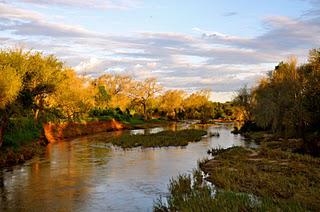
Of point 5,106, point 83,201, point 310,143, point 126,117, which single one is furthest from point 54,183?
point 126,117

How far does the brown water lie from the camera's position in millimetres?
18422

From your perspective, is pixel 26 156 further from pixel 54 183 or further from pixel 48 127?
pixel 48 127

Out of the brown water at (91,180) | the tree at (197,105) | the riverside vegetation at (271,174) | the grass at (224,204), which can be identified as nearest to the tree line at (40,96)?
the brown water at (91,180)

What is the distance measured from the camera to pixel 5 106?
32.5 metres

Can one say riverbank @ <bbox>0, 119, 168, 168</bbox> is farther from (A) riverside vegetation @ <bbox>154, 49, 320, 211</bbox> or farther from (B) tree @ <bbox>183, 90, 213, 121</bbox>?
(B) tree @ <bbox>183, 90, 213, 121</bbox>

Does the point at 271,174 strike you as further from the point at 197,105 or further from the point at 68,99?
the point at 197,105

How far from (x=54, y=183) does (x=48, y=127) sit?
32.2 m

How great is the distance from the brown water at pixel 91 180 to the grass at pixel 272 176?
10.6 ft

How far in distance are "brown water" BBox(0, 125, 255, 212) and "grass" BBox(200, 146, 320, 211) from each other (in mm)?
3229

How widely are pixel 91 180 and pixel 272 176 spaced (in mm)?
11358

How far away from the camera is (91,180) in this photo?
2444 cm

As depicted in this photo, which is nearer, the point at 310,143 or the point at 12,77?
the point at 12,77

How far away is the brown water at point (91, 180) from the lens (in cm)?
1842

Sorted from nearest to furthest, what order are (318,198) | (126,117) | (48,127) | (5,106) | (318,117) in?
(318,198) → (5,106) → (318,117) → (48,127) → (126,117)
